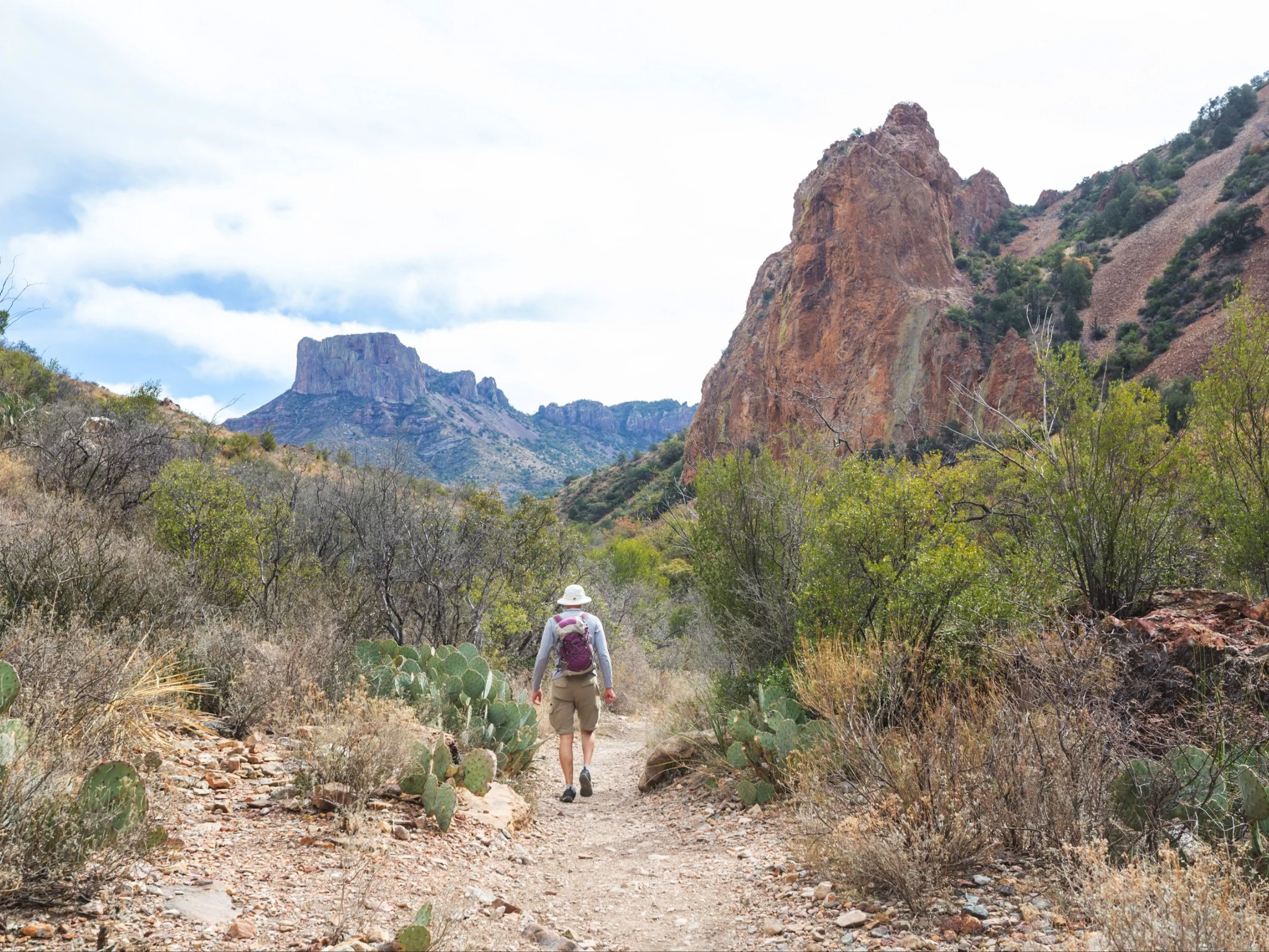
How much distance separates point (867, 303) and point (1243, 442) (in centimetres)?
4345

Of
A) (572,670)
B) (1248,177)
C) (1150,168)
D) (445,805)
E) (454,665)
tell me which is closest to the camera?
(445,805)

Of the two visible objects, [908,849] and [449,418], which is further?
[449,418]

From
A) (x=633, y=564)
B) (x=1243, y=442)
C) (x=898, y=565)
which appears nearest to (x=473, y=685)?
(x=898, y=565)

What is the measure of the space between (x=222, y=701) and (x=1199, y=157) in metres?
64.3

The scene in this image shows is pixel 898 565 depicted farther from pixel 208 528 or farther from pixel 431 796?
pixel 208 528

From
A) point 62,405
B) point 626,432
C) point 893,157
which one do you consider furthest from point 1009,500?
point 626,432

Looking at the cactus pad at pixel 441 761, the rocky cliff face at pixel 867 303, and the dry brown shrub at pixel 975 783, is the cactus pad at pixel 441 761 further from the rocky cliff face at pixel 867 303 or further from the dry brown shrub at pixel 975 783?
the rocky cliff face at pixel 867 303

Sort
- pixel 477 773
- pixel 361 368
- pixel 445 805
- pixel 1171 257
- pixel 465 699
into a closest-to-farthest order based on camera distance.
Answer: pixel 445 805
pixel 477 773
pixel 465 699
pixel 1171 257
pixel 361 368

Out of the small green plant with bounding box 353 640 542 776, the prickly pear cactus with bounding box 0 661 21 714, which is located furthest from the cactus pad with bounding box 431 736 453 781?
the prickly pear cactus with bounding box 0 661 21 714

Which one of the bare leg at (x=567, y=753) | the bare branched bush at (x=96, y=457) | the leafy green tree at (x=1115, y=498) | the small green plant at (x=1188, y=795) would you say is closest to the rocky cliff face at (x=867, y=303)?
the leafy green tree at (x=1115, y=498)

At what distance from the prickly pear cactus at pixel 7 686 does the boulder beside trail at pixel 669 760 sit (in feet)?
17.1

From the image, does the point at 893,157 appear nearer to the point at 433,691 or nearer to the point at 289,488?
the point at 289,488

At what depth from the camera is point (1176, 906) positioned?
8.02 ft

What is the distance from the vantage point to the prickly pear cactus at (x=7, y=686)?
352cm
